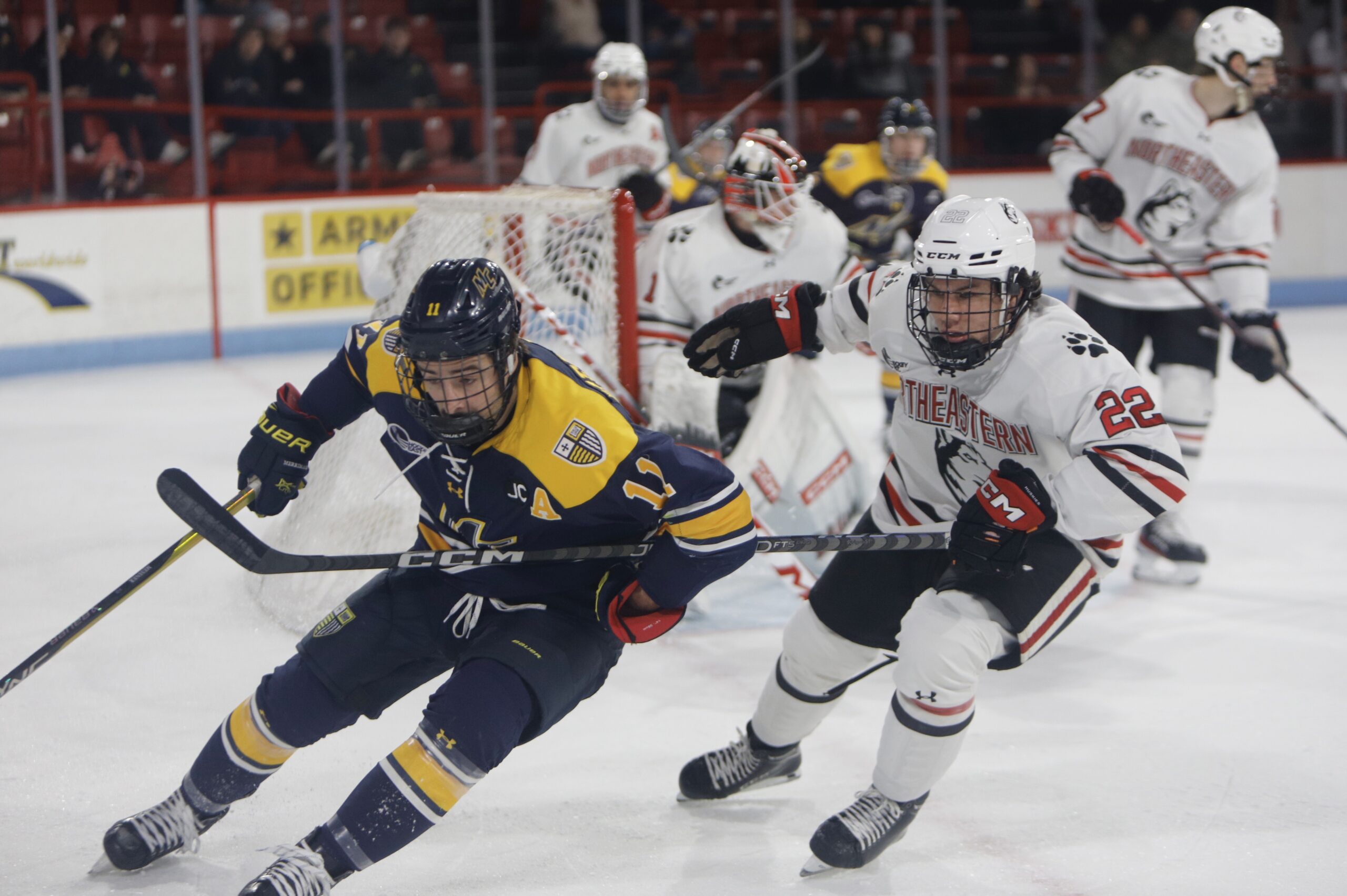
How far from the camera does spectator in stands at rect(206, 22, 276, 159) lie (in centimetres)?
746

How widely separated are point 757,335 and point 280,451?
761 mm

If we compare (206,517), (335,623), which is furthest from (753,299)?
(206,517)

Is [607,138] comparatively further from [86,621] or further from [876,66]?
[86,621]

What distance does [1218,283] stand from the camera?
385 centimetres

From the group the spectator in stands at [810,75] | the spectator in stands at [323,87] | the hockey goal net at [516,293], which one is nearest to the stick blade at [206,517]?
the hockey goal net at [516,293]

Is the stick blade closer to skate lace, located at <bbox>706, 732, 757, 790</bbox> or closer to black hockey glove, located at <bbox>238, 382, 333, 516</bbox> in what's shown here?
black hockey glove, located at <bbox>238, 382, 333, 516</bbox>

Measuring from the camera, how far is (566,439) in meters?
1.98

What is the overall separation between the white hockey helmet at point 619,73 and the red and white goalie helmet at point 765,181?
6.51 feet

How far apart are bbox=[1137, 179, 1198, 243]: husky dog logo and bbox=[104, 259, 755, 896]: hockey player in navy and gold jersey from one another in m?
2.29

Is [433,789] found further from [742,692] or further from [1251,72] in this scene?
[1251,72]

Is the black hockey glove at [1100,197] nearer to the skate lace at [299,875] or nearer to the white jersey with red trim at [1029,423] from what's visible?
the white jersey with red trim at [1029,423]

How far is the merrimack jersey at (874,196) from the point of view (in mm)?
5621

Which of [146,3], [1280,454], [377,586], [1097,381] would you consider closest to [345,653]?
[377,586]

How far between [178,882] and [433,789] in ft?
1.65
